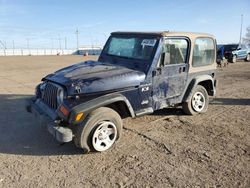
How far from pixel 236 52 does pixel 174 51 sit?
1758cm

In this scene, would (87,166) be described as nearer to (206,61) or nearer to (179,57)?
(179,57)

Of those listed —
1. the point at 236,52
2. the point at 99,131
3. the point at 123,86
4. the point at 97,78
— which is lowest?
the point at 99,131

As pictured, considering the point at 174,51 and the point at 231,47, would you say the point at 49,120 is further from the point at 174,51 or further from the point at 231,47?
the point at 231,47

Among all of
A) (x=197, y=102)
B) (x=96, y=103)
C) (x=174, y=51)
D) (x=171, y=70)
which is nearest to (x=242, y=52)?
(x=197, y=102)

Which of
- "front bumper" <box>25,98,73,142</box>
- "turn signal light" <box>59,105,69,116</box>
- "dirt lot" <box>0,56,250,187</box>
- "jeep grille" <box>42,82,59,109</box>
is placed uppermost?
"jeep grille" <box>42,82,59,109</box>

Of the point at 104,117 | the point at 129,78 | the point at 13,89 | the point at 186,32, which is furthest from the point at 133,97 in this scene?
the point at 13,89

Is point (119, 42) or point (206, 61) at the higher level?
point (119, 42)

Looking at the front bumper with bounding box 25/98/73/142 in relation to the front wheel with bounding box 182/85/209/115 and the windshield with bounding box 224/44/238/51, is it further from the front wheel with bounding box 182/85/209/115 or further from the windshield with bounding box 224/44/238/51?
the windshield with bounding box 224/44/238/51

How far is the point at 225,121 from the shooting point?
5941mm

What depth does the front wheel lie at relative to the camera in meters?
6.18

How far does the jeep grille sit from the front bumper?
0.29 feet

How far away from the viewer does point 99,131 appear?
4344 millimetres

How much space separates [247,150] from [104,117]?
2537 millimetres

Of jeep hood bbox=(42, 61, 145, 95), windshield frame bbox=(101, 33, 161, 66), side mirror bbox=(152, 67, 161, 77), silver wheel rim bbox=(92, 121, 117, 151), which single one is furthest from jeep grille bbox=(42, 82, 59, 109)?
side mirror bbox=(152, 67, 161, 77)
